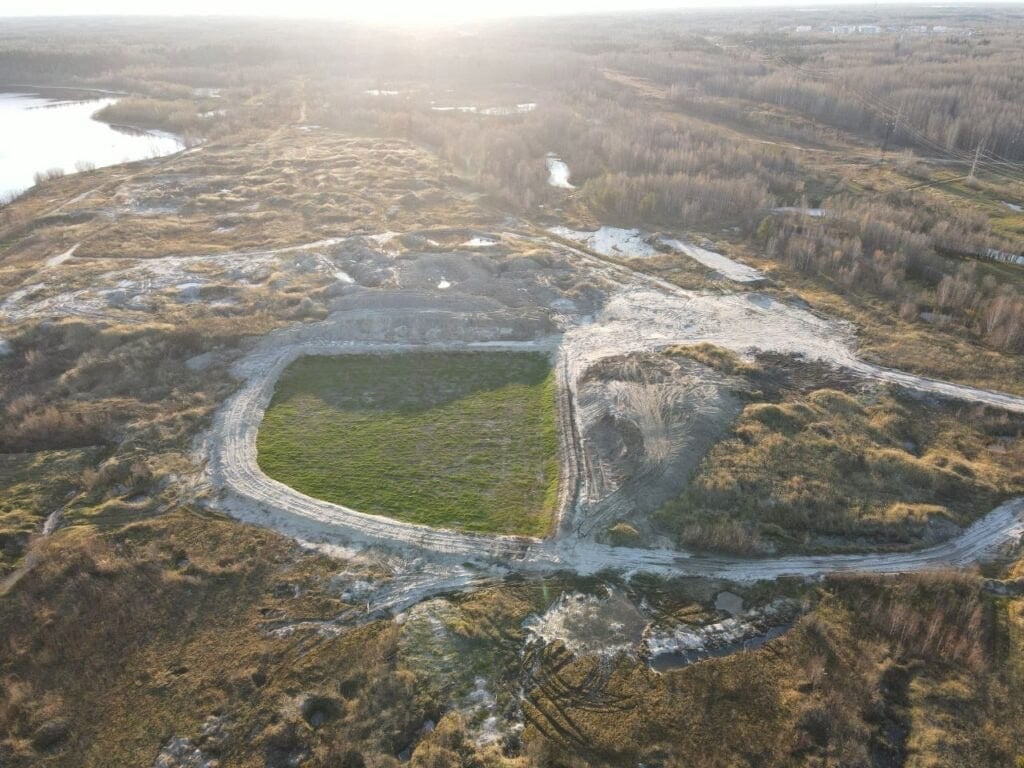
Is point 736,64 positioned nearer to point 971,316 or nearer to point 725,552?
point 971,316

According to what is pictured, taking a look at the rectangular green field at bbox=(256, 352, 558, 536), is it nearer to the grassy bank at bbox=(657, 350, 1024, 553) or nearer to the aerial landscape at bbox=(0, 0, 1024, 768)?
the aerial landscape at bbox=(0, 0, 1024, 768)

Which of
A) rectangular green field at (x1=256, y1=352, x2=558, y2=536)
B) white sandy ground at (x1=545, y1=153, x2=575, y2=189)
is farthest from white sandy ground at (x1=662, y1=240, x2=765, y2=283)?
white sandy ground at (x1=545, y1=153, x2=575, y2=189)

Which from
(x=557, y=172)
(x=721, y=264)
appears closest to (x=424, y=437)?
(x=721, y=264)

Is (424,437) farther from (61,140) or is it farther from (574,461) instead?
(61,140)

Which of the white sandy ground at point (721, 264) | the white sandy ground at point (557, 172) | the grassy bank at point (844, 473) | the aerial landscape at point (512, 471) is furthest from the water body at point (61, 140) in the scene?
the grassy bank at point (844, 473)

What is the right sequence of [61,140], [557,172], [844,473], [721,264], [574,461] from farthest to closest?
[61,140] < [557,172] < [721,264] < [574,461] < [844,473]

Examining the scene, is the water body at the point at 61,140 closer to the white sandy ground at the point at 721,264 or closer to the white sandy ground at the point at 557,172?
the white sandy ground at the point at 557,172
